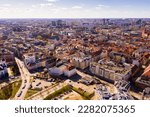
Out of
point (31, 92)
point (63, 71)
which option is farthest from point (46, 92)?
point (63, 71)

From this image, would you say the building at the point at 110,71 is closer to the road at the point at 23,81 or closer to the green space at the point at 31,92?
the green space at the point at 31,92

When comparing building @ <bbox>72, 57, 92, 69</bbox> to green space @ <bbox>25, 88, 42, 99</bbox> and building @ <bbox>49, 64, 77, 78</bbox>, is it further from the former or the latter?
green space @ <bbox>25, 88, 42, 99</bbox>

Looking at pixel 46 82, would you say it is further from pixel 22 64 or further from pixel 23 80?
pixel 22 64

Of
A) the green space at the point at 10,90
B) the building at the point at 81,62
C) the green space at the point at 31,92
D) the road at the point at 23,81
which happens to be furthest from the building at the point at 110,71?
the green space at the point at 10,90

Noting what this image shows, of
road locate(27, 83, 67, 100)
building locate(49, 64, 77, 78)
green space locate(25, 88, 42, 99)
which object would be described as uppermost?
building locate(49, 64, 77, 78)

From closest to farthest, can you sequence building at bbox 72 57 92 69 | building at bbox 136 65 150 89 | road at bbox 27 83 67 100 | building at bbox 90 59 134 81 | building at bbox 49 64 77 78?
1. road at bbox 27 83 67 100
2. building at bbox 136 65 150 89
3. building at bbox 90 59 134 81
4. building at bbox 49 64 77 78
5. building at bbox 72 57 92 69

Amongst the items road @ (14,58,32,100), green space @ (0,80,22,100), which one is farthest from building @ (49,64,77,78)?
green space @ (0,80,22,100)

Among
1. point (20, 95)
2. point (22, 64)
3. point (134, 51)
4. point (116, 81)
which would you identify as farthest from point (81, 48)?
point (20, 95)

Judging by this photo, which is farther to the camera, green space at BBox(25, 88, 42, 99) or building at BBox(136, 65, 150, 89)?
building at BBox(136, 65, 150, 89)
